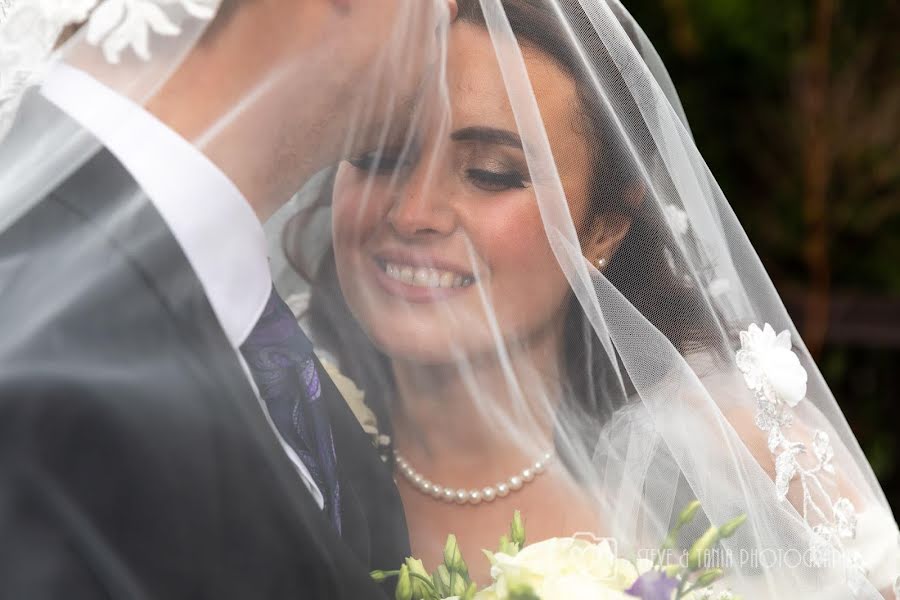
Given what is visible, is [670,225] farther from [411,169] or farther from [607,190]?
[411,169]

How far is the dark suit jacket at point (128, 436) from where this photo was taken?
918mm

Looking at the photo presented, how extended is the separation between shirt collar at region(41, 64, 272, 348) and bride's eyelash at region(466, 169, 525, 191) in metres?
0.36

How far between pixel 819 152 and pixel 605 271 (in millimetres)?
3588

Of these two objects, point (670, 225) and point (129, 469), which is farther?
point (670, 225)

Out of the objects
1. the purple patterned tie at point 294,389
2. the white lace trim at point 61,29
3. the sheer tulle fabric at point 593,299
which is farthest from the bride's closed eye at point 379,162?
the white lace trim at point 61,29

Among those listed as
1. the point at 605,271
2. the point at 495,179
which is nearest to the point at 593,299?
the point at 605,271

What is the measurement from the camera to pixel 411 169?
1403 millimetres

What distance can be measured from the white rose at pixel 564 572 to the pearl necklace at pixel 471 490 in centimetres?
15

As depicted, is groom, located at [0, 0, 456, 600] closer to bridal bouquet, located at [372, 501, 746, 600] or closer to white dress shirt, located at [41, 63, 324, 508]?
white dress shirt, located at [41, 63, 324, 508]

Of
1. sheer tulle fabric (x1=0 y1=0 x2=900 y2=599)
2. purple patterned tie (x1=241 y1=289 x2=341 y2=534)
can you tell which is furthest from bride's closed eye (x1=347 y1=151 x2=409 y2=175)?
purple patterned tie (x1=241 y1=289 x2=341 y2=534)

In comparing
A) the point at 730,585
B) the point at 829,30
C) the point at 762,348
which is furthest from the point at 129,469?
the point at 829,30

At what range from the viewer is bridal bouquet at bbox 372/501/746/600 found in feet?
4.00

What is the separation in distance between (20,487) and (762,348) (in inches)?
41.5

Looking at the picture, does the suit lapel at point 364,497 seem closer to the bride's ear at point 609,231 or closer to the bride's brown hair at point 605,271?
the bride's brown hair at point 605,271
